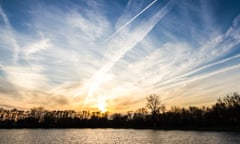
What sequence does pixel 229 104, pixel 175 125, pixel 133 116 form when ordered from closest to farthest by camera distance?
pixel 229 104
pixel 175 125
pixel 133 116

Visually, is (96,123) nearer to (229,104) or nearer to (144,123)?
(144,123)

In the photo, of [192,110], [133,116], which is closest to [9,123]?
[133,116]

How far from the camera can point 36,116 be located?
648ft

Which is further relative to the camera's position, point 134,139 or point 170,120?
point 170,120

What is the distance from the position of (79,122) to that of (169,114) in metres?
82.2

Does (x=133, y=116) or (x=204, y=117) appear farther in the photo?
(x=133, y=116)

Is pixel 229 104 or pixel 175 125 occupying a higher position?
pixel 229 104

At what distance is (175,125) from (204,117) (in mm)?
16223

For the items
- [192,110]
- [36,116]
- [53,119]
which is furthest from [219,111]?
[36,116]

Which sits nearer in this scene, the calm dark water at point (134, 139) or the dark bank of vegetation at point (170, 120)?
the calm dark water at point (134, 139)

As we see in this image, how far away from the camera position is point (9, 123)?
7362 inches

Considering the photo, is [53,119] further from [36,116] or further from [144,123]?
[144,123]

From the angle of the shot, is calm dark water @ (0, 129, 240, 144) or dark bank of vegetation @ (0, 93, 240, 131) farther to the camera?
dark bank of vegetation @ (0, 93, 240, 131)

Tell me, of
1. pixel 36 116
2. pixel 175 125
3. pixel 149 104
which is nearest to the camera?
pixel 149 104
